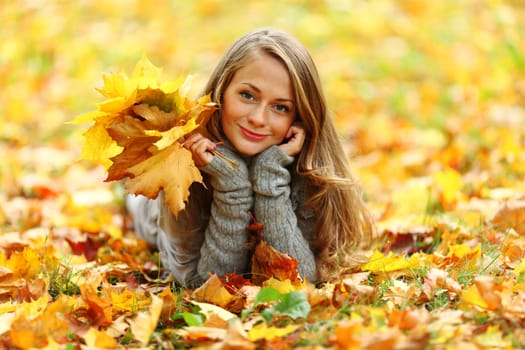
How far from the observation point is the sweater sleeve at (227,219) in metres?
2.41

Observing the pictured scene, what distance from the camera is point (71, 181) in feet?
13.7

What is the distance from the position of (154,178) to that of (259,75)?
0.58 m

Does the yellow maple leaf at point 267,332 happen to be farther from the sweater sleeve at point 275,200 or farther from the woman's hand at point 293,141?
the woman's hand at point 293,141

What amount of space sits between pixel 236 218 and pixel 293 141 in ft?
1.19

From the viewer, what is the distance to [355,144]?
4.89 meters

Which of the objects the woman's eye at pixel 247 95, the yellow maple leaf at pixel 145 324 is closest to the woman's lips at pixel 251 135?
the woman's eye at pixel 247 95

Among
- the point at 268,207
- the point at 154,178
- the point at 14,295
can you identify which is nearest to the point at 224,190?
the point at 268,207

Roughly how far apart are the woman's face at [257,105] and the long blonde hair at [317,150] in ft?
0.11

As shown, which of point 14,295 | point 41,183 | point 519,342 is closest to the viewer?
point 519,342

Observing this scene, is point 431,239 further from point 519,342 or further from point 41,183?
point 41,183

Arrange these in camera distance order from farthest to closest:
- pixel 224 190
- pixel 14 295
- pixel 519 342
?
pixel 224 190 < pixel 14 295 < pixel 519 342

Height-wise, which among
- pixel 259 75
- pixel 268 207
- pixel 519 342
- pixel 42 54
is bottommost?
pixel 519 342

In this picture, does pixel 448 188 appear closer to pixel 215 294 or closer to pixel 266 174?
pixel 266 174

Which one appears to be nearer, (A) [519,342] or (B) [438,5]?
(A) [519,342]
